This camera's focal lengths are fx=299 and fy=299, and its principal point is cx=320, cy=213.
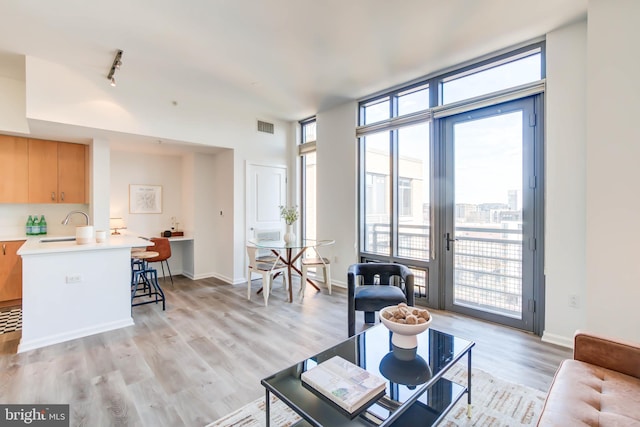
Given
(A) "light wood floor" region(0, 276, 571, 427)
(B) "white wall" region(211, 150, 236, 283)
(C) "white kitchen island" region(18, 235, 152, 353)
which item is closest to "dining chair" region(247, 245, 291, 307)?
(A) "light wood floor" region(0, 276, 571, 427)

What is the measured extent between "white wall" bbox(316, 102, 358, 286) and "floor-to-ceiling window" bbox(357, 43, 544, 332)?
0.37 metres

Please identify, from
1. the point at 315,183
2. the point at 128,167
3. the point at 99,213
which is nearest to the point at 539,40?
the point at 315,183

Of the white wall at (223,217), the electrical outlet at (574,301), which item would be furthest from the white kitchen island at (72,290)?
the electrical outlet at (574,301)

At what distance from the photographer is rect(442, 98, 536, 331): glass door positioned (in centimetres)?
307

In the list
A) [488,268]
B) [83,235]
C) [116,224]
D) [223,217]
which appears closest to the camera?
[83,235]

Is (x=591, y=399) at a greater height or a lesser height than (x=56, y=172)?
lesser

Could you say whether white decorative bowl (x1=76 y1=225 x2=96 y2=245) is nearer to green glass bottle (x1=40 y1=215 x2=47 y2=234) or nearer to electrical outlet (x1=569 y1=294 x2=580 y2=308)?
green glass bottle (x1=40 y1=215 x2=47 y2=234)

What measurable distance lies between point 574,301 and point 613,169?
1.24 meters

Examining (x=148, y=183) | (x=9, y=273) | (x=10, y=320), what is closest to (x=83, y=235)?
(x=10, y=320)

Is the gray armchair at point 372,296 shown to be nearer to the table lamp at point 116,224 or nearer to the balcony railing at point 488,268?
the balcony railing at point 488,268

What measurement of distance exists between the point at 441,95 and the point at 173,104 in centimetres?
366

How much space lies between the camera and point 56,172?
4398 mm

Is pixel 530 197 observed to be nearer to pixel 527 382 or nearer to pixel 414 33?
pixel 527 382

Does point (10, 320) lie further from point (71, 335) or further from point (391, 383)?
point (391, 383)
